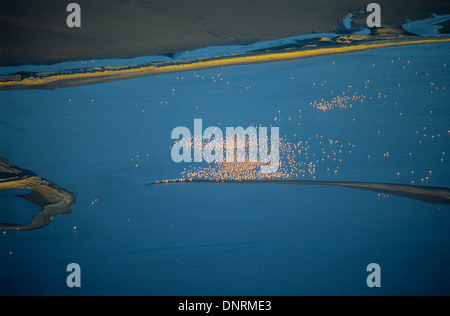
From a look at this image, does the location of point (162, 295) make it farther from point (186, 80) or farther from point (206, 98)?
point (186, 80)

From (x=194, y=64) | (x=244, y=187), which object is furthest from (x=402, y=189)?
(x=194, y=64)

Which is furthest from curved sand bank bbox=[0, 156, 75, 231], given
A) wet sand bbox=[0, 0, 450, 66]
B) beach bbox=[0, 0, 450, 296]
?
wet sand bbox=[0, 0, 450, 66]

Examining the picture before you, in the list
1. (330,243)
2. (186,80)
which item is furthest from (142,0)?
(330,243)

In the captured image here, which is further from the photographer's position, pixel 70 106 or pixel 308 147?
pixel 70 106

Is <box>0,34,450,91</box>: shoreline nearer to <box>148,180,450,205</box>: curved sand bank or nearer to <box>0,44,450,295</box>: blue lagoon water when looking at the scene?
<box>0,44,450,295</box>: blue lagoon water
